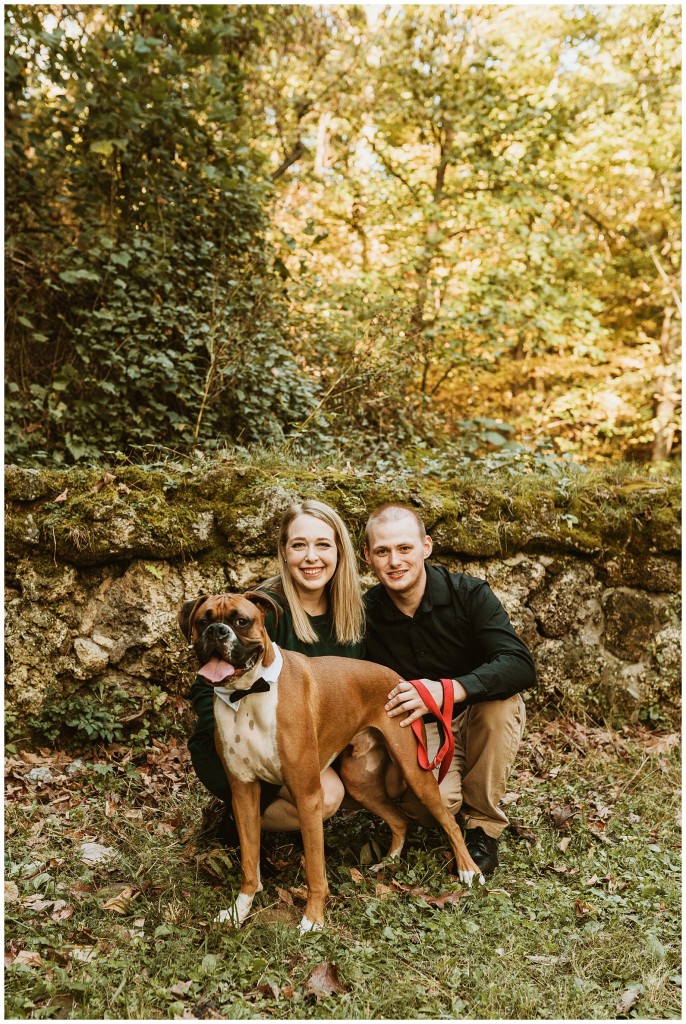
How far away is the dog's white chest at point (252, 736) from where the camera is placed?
2871 millimetres

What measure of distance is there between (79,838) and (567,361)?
33.6ft

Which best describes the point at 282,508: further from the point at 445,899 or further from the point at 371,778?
the point at 445,899

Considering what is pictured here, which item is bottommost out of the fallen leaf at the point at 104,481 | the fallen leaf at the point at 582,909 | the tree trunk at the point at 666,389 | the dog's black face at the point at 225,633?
the fallen leaf at the point at 582,909

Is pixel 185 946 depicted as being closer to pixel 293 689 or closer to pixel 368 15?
pixel 293 689

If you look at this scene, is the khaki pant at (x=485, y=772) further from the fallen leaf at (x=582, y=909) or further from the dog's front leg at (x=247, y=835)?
the dog's front leg at (x=247, y=835)

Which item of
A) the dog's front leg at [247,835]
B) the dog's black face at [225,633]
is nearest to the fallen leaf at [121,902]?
the dog's front leg at [247,835]

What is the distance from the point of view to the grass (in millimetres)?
2568

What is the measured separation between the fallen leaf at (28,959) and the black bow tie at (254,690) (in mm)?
1168

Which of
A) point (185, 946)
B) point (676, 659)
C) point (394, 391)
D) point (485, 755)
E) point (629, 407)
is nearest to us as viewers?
point (185, 946)

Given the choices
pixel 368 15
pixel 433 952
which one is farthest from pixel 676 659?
pixel 368 15

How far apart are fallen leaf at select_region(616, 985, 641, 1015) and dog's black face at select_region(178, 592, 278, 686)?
1821mm

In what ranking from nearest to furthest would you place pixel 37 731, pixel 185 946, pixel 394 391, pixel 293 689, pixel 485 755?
1. pixel 185 946
2. pixel 293 689
3. pixel 485 755
4. pixel 37 731
5. pixel 394 391

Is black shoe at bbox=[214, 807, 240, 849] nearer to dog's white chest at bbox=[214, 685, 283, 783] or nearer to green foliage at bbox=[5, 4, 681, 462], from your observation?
dog's white chest at bbox=[214, 685, 283, 783]

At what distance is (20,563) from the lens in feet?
15.0
